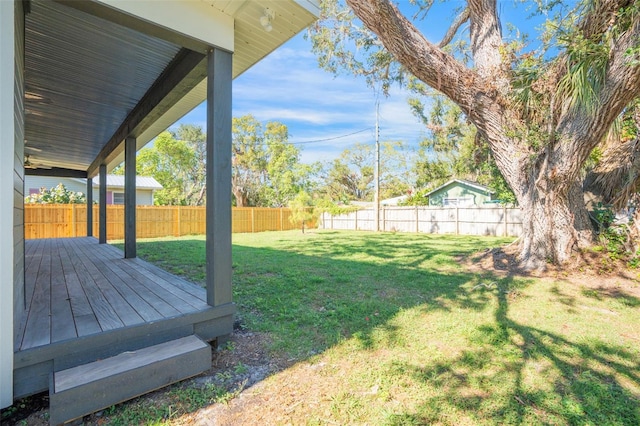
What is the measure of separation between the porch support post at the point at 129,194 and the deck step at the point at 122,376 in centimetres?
381

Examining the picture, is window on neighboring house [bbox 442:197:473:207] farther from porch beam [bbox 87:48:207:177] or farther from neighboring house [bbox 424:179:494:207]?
porch beam [bbox 87:48:207:177]

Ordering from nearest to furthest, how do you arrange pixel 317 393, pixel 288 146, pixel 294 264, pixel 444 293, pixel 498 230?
pixel 317 393 → pixel 444 293 → pixel 294 264 → pixel 498 230 → pixel 288 146

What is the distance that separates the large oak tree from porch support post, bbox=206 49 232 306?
3179mm

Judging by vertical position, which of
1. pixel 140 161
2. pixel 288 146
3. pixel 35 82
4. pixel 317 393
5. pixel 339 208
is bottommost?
pixel 317 393

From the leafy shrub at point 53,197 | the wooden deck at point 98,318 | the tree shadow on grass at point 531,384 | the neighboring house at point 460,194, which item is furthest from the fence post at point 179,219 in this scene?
the neighboring house at point 460,194

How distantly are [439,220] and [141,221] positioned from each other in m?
13.3

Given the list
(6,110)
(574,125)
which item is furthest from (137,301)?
(574,125)

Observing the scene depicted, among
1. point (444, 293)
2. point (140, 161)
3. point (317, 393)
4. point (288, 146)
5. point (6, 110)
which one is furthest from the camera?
point (288, 146)

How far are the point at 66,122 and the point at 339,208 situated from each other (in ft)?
45.2

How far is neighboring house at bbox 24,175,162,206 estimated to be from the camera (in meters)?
14.7

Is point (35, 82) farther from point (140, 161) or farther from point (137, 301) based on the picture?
point (140, 161)

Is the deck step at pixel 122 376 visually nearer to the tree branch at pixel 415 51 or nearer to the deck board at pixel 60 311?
the deck board at pixel 60 311

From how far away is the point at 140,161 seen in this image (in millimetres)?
19688

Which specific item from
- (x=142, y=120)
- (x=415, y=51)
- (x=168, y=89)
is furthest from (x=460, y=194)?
(x=168, y=89)
